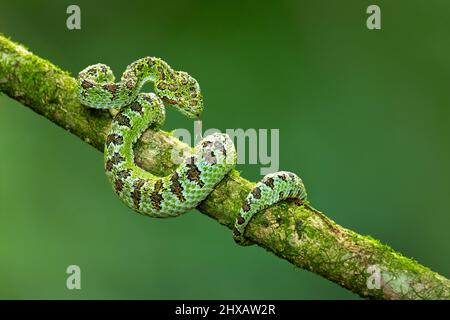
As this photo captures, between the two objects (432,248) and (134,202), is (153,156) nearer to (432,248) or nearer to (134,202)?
(134,202)

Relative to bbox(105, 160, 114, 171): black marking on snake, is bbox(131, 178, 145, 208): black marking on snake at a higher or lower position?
lower

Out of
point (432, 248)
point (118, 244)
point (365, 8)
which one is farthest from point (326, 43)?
point (118, 244)

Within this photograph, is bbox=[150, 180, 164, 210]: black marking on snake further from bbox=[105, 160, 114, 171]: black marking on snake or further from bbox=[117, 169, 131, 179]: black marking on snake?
bbox=[105, 160, 114, 171]: black marking on snake

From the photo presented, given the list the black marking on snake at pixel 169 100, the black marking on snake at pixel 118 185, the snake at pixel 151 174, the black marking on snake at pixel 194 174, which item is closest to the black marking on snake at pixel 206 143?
the snake at pixel 151 174

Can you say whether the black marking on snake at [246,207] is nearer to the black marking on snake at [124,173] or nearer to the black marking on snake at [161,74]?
the black marking on snake at [124,173]

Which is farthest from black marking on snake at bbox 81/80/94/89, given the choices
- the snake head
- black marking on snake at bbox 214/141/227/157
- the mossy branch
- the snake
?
black marking on snake at bbox 214/141/227/157

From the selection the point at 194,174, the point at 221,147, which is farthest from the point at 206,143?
the point at 194,174
